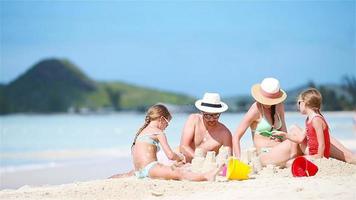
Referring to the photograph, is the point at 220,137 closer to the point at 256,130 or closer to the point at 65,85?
the point at 256,130

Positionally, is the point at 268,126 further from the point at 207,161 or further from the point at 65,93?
the point at 65,93

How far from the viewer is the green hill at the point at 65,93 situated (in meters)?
91.9

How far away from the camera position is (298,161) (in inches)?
272

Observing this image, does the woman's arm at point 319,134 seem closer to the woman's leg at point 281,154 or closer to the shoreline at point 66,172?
the woman's leg at point 281,154

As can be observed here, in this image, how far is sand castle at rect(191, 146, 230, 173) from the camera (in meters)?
6.93

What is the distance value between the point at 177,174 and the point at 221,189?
74 centimetres

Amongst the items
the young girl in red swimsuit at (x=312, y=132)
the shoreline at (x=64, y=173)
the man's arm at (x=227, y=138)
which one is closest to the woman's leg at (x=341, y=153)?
the young girl in red swimsuit at (x=312, y=132)

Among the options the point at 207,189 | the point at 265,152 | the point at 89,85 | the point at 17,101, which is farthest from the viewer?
the point at 89,85

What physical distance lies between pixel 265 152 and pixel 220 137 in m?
0.52

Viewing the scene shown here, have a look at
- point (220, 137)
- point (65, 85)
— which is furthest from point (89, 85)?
point (220, 137)

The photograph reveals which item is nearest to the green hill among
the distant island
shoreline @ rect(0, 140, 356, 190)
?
the distant island

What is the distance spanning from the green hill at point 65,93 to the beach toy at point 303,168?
3123 inches

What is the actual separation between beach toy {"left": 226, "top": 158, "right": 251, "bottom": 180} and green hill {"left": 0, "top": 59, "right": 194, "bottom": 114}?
7934 cm

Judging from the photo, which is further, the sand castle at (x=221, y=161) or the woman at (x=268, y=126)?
the woman at (x=268, y=126)
